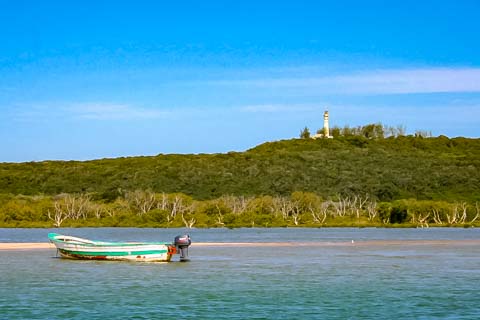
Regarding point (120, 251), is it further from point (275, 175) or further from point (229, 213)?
point (275, 175)

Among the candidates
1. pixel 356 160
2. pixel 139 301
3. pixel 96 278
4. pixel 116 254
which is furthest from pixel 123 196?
pixel 139 301

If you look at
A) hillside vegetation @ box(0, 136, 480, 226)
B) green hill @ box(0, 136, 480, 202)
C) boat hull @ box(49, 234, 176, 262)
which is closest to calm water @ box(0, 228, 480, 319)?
boat hull @ box(49, 234, 176, 262)

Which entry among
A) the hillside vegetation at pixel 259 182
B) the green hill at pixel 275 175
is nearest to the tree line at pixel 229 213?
the hillside vegetation at pixel 259 182

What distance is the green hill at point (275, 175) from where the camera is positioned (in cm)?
16181

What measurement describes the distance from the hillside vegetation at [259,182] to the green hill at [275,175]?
0.62ft

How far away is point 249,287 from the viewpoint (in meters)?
39.5

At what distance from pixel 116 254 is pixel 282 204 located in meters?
90.0

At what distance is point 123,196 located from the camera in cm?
16025

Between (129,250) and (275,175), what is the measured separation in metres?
117

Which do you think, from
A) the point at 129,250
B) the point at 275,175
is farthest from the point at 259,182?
the point at 129,250

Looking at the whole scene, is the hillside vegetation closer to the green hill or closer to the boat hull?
the green hill

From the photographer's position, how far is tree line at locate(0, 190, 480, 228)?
131 m

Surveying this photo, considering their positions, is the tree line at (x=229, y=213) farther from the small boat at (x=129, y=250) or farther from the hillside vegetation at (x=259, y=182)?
the small boat at (x=129, y=250)

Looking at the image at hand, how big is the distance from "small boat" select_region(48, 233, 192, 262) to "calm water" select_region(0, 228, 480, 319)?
0.73m
